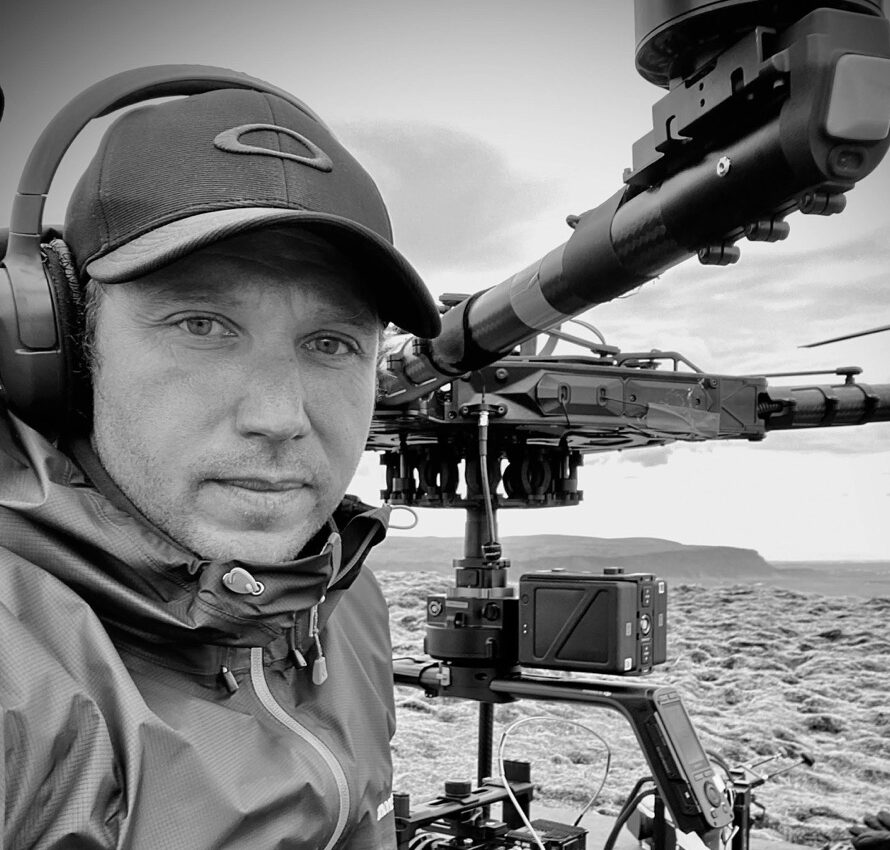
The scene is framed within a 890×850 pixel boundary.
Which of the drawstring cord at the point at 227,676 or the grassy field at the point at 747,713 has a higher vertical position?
the drawstring cord at the point at 227,676

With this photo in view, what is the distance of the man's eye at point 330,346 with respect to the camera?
857 millimetres

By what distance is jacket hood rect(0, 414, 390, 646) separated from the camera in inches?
28.9

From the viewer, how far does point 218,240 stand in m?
0.73

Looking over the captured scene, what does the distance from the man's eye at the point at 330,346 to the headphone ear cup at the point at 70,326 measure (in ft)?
0.69

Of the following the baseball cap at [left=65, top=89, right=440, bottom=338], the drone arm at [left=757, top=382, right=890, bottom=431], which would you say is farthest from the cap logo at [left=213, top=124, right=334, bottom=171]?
the drone arm at [left=757, top=382, right=890, bottom=431]

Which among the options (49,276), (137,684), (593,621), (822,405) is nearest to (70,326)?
(49,276)

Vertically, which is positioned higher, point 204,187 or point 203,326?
point 204,187

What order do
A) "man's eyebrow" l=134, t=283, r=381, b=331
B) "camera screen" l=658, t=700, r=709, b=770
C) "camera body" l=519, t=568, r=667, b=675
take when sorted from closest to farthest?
"man's eyebrow" l=134, t=283, r=381, b=331
"camera screen" l=658, t=700, r=709, b=770
"camera body" l=519, t=568, r=667, b=675

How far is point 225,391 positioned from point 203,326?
59 mm

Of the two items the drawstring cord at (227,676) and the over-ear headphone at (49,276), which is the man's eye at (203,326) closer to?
the over-ear headphone at (49,276)

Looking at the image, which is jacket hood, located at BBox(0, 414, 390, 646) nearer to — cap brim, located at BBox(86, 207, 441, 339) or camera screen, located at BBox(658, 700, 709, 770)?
cap brim, located at BBox(86, 207, 441, 339)

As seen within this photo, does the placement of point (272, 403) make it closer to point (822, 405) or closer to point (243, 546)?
point (243, 546)

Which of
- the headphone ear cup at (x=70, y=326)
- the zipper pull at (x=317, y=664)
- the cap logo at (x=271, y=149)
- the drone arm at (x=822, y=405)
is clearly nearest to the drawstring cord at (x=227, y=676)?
the zipper pull at (x=317, y=664)

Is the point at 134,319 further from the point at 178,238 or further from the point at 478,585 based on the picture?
the point at 478,585
